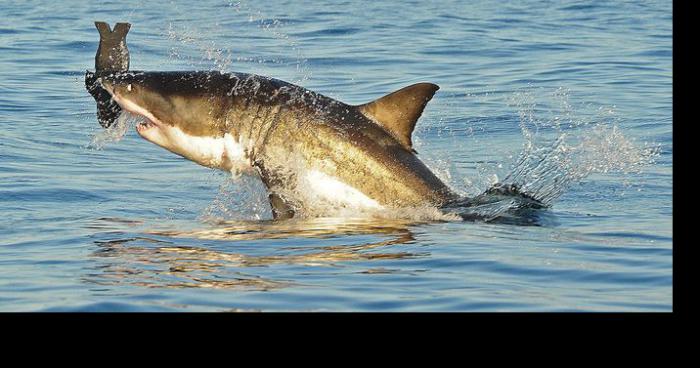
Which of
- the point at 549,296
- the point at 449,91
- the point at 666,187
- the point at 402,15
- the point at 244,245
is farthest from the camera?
the point at 402,15

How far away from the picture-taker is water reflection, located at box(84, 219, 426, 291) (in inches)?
265

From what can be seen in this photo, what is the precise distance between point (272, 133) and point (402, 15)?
1926 centimetres

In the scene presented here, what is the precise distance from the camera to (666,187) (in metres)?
10.8

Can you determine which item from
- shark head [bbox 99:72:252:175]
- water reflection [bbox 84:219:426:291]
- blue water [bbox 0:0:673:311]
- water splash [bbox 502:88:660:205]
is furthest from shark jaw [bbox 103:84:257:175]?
water splash [bbox 502:88:660:205]

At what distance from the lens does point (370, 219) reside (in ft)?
28.9

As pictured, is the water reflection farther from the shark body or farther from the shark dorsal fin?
the shark dorsal fin

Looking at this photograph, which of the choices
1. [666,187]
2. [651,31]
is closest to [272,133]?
[666,187]

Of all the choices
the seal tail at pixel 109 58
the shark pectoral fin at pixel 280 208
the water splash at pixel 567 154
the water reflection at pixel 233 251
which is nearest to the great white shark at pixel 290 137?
the shark pectoral fin at pixel 280 208

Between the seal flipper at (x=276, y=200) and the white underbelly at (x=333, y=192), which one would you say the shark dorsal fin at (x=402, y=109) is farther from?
the seal flipper at (x=276, y=200)

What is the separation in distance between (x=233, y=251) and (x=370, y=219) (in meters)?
1.41

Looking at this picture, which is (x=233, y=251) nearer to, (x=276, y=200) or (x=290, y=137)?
(x=276, y=200)

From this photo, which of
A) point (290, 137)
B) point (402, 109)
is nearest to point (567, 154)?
point (402, 109)

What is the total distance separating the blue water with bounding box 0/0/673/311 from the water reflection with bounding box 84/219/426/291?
0.03 metres
